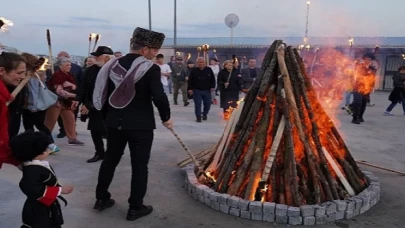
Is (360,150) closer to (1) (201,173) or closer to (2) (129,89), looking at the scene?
(1) (201,173)

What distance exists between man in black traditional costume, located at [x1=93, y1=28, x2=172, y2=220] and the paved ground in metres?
0.45

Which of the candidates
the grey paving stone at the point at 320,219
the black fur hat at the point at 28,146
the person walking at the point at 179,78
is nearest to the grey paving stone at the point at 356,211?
the grey paving stone at the point at 320,219

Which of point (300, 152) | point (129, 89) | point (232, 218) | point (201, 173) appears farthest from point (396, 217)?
point (129, 89)

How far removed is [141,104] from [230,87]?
7201mm

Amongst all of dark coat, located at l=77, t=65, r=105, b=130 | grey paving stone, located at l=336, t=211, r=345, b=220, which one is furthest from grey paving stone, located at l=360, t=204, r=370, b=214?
dark coat, located at l=77, t=65, r=105, b=130

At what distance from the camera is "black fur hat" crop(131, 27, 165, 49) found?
4.03 metres

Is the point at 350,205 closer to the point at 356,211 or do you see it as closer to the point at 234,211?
the point at 356,211

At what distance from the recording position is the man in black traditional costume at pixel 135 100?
398cm

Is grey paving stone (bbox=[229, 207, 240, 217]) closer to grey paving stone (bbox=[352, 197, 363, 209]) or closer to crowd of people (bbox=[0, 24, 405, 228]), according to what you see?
crowd of people (bbox=[0, 24, 405, 228])

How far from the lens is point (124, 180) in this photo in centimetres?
554

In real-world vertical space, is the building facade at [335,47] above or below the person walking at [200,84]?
above

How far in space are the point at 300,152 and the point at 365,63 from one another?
25.3 ft

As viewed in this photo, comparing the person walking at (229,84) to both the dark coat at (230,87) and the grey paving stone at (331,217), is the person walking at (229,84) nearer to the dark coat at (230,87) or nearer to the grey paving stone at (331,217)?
the dark coat at (230,87)

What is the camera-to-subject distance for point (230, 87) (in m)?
11.1
